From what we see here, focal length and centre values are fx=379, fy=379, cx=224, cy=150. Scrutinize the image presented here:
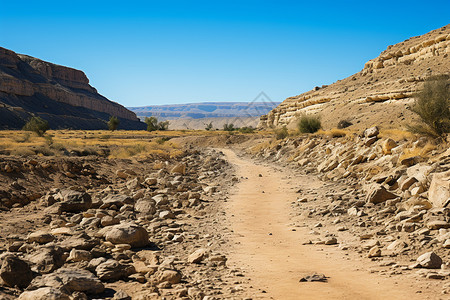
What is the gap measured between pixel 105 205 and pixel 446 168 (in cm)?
893

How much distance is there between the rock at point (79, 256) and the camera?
19.9 ft

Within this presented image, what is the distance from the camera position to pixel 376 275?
217 inches

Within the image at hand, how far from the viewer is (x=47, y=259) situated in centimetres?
575

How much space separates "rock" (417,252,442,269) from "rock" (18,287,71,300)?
4.79 meters

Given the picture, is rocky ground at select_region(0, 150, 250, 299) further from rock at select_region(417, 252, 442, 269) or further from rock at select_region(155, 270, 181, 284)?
rock at select_region(417, 252, 442, 269)

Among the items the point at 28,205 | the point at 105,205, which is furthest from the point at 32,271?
the point at 28,205

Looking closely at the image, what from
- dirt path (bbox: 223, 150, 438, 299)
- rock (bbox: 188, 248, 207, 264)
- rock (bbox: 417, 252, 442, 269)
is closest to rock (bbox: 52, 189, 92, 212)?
dirt path (bbox: 223, 150, 438, 299)

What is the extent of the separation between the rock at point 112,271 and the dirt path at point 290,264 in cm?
180

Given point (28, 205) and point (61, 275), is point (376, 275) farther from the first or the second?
point (28, 205)

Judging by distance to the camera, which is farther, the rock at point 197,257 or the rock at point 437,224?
the rock at point 437,224

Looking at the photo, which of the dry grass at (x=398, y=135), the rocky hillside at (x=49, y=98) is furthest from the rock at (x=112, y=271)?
the rocky hillside at (x=49, y=98)

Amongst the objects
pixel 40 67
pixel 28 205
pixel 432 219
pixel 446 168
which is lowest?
pixel 28 205

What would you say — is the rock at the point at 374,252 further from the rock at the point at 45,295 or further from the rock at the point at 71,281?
the rock at the point at 45,295

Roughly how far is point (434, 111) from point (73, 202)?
1154 cm
